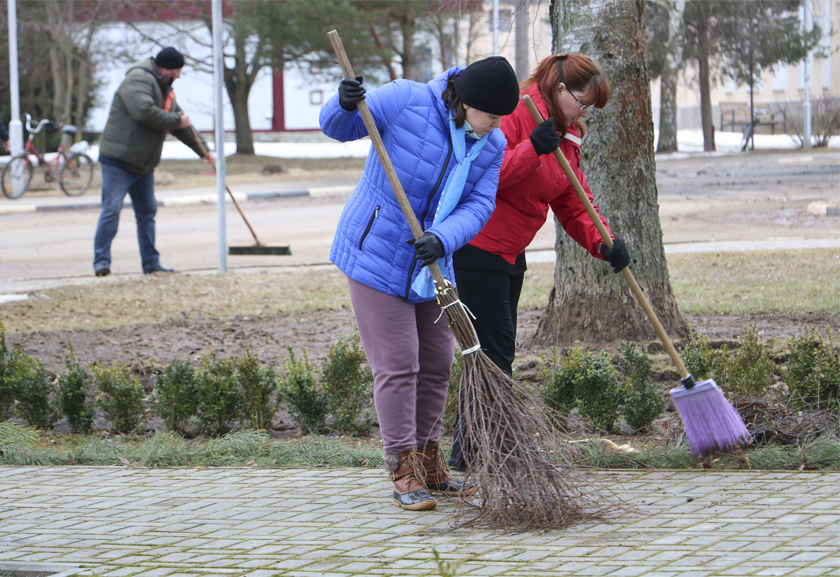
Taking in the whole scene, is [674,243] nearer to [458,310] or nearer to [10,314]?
[10,314]

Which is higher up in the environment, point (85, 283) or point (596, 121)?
point (596, 121)

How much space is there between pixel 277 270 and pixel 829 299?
5546mm

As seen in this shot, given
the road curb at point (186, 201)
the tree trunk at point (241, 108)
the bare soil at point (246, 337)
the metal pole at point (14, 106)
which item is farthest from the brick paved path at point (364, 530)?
the tree trunk at point (241, 108)

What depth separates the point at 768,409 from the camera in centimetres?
486

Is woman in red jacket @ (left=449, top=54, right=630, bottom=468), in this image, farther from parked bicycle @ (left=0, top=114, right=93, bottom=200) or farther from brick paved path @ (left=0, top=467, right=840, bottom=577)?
parked bicycle @ (left=0, top=114, right=93, bottom=200)

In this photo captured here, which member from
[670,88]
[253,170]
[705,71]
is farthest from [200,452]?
[705,71]

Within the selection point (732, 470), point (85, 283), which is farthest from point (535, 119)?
point (85, 283)

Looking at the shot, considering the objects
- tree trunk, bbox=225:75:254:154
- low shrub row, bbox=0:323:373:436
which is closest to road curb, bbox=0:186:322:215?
tree trunk, bbox=225:75:254:154

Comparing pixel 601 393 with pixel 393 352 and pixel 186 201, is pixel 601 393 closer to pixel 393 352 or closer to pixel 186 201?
pixel 393 352

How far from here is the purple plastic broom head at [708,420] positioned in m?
4.48

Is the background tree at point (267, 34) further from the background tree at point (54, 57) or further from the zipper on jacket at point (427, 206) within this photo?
the zipper on jacket at point (427, 206)

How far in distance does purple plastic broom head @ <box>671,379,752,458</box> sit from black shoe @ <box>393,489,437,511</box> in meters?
1.19

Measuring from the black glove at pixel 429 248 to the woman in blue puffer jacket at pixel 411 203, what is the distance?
0.05 ft

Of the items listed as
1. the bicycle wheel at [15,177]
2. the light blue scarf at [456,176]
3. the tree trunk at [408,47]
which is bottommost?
the light blue scarf at [456,176]
